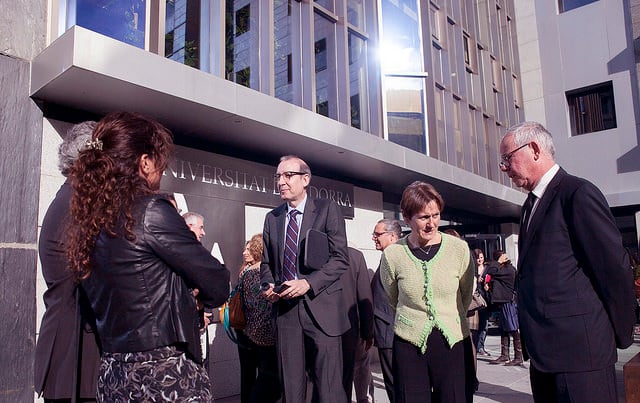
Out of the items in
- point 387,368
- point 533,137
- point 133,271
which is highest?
point 533,137

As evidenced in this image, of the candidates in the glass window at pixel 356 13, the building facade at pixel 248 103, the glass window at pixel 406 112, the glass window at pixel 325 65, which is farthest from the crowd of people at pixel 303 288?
the glass window at pixel 406 112

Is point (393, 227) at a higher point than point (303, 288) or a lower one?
higher

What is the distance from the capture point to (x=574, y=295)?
2.48 m

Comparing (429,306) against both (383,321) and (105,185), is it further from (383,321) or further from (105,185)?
(105,185)

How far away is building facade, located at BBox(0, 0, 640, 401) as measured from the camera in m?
5.09

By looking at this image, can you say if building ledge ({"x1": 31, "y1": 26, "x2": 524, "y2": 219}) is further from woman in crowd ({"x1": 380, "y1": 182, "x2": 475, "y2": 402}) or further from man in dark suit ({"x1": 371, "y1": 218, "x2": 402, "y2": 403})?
woman in crowd ({"x1": 380, "y1": 182, "x2": 475, "y2": 402})

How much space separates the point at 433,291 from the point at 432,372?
466 millimetres

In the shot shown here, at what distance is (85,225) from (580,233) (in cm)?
214

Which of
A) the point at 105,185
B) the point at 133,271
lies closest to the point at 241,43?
the point at 105,185

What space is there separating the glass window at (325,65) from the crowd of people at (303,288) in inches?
215

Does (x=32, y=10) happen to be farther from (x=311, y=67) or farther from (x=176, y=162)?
(x=311, y=67)

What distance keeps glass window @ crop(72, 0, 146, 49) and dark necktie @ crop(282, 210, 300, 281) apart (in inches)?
136

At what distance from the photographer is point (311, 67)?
28.6 ft

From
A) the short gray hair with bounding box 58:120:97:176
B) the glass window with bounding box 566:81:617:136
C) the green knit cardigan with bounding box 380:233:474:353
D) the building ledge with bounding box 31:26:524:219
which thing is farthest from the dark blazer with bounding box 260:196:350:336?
the glass window with bounding box 566:81:617:136
